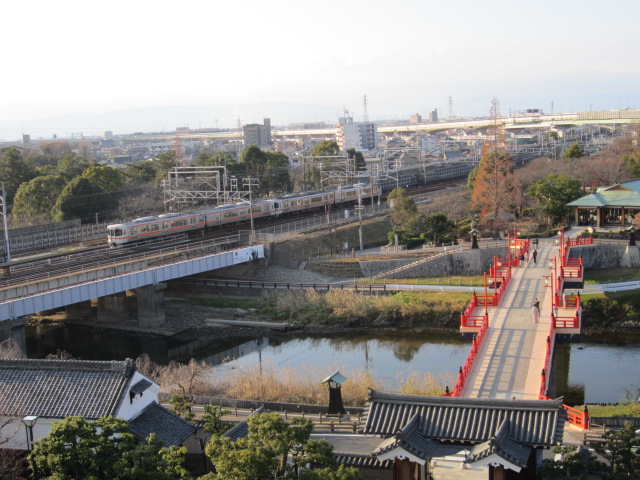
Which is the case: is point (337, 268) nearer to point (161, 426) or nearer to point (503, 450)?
Result: point (161, 426)

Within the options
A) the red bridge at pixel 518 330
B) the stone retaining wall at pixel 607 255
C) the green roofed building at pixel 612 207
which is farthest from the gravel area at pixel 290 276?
the green roofed building at pixel 612 207

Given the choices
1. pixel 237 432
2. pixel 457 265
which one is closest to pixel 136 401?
pixel 237 432

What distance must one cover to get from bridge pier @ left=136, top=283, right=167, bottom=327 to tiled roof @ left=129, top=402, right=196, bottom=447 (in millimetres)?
17560

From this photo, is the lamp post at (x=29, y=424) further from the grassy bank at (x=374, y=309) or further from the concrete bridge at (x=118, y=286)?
the grassy bank at (x=374, y=309)

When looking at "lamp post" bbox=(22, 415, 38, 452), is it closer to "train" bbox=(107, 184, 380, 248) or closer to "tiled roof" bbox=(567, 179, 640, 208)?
"train" bbox=(107, 184, 380, 248)

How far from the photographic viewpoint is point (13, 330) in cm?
2667

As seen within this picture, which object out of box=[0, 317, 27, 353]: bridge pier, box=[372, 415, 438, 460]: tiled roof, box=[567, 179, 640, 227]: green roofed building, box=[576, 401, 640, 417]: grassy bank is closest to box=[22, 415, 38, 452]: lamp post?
box=[372, 415, 438, 460]: tiled roof

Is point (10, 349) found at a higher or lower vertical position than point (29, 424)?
lower

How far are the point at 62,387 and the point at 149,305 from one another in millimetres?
18013

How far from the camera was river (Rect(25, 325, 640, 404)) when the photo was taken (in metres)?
23.1

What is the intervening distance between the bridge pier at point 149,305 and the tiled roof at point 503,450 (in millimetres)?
23320

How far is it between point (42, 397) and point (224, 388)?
811 centimetres

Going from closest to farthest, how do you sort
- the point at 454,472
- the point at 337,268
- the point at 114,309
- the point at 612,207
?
the point at 454,472, the point at 114,309, the point at 612,207, the point at 337,268

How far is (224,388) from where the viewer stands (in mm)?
22078
